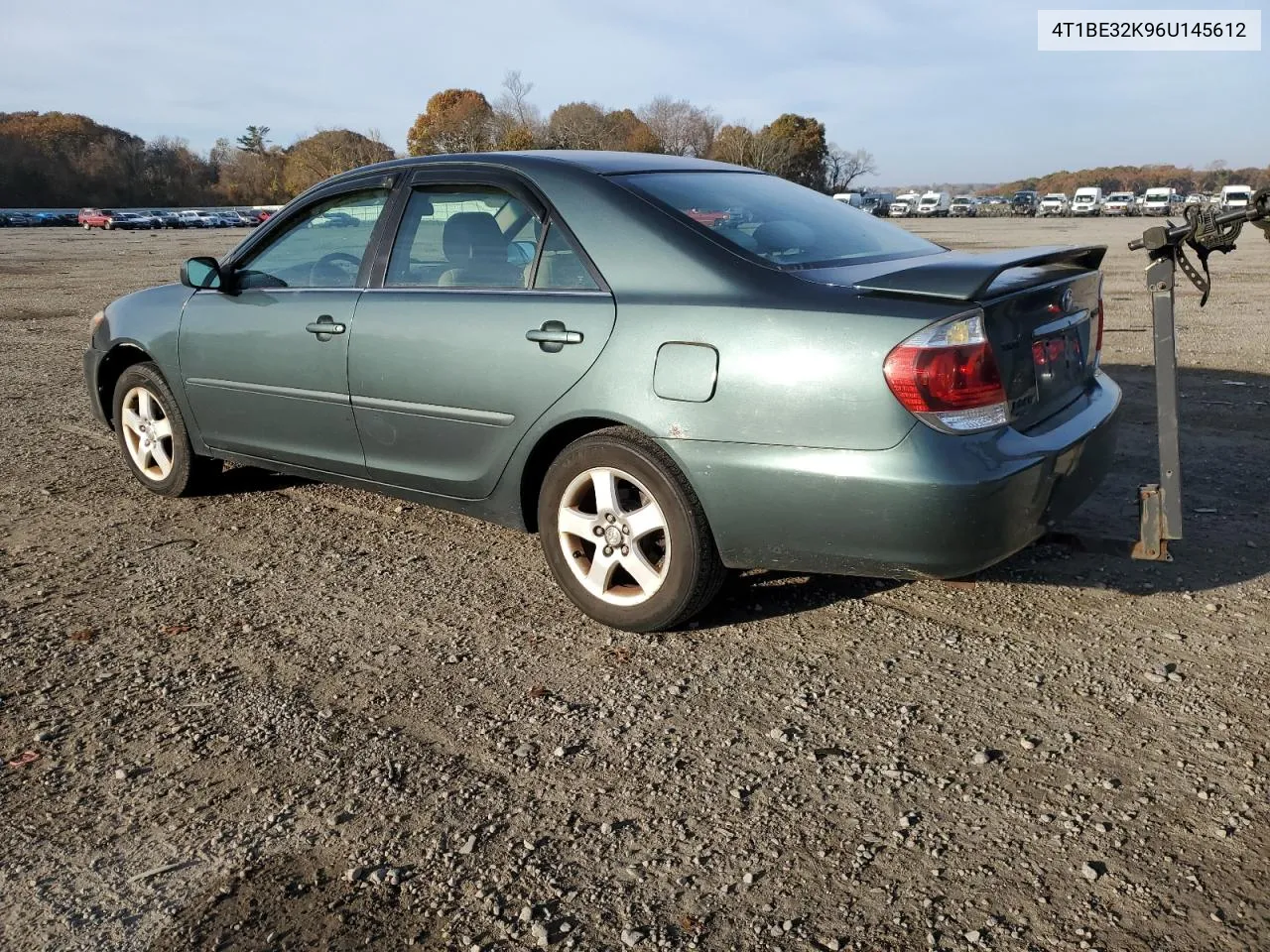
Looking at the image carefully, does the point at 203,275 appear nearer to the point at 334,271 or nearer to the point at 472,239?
the point at 334,271

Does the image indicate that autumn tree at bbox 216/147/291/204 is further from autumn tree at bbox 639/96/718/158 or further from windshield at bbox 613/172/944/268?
windshield at bbox 613/172/944/268

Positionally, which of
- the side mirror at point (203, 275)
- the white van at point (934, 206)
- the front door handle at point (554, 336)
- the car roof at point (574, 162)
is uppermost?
→ the white van at point (934, 206)

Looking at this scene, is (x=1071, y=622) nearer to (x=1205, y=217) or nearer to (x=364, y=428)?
(x=1205, y=217)

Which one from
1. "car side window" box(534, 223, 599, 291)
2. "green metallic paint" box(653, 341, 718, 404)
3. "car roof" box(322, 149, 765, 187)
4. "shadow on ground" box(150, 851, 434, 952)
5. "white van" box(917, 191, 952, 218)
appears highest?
"white van" box(917, 191, 952, 218)

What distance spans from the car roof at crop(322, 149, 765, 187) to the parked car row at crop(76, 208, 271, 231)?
66.5m

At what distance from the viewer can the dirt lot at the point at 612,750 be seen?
7.57 feet

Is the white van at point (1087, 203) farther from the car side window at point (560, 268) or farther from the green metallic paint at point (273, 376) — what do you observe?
the car side window at point (560, 268)

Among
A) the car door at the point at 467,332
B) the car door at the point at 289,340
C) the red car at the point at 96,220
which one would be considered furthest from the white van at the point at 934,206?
the car door at the point at 467,332

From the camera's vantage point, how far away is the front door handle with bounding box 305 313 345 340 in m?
4.41

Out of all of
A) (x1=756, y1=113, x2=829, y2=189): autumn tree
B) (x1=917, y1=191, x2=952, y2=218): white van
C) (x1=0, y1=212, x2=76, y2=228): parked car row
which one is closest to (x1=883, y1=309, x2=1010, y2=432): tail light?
(x1=917, y1=191, x2=952, y2=218): white van

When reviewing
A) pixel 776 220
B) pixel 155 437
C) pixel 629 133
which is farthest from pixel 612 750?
pixel 629 133

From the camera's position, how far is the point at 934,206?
78.4 meters

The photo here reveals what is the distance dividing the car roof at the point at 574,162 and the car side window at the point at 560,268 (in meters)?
0.29

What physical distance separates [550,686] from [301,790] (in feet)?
2.76
